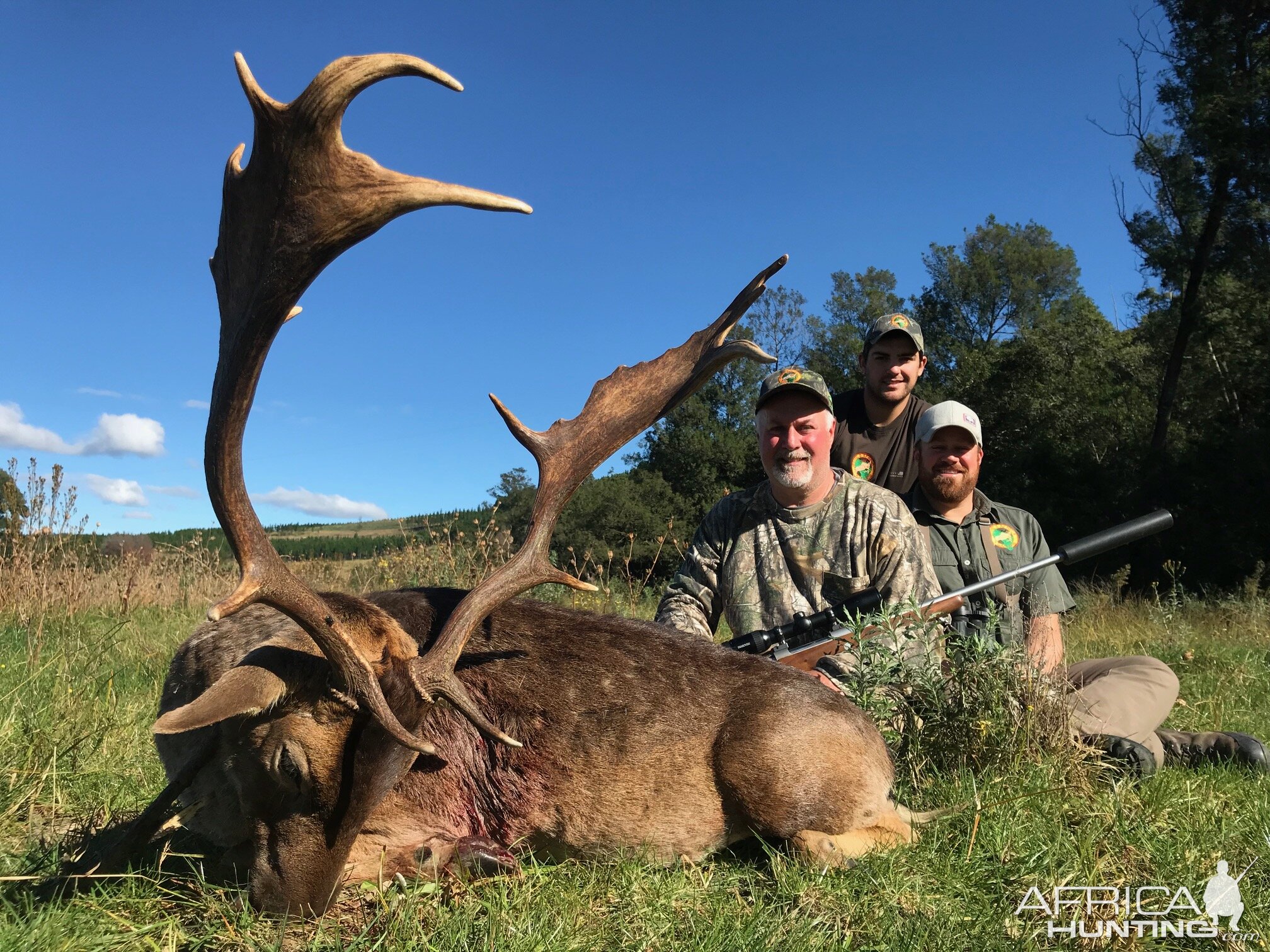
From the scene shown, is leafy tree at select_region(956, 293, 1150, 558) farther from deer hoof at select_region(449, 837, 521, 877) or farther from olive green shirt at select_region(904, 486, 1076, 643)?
deer hoof at select_region(449, 837, 521, 877)

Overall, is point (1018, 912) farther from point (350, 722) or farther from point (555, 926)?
point (350, 722)

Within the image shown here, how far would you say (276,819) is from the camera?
3.04 metres

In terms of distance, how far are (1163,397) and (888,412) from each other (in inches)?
725

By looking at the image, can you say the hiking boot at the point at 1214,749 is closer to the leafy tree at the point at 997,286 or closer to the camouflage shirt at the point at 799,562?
the camouflage shirt at the point at 799,562

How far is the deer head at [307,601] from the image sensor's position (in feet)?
8.30

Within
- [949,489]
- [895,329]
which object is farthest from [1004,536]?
[895,329]

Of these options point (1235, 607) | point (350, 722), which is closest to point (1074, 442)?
point (1235, 607)

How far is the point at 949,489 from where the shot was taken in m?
5.82

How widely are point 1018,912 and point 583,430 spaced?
251 cm

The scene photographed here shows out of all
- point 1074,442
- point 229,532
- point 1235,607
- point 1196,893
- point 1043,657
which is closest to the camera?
point 229,532

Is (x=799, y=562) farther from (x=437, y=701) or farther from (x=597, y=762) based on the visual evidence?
(x=437, y=701)

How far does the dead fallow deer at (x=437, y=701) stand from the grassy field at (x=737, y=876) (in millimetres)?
160

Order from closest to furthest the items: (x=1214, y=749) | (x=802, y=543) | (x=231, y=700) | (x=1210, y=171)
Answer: (x=231, y=700), (x=1214, y=749), (x=802, y=543), (x=1210, y=171)

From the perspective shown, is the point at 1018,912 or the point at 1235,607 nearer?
the point at 1018,912
